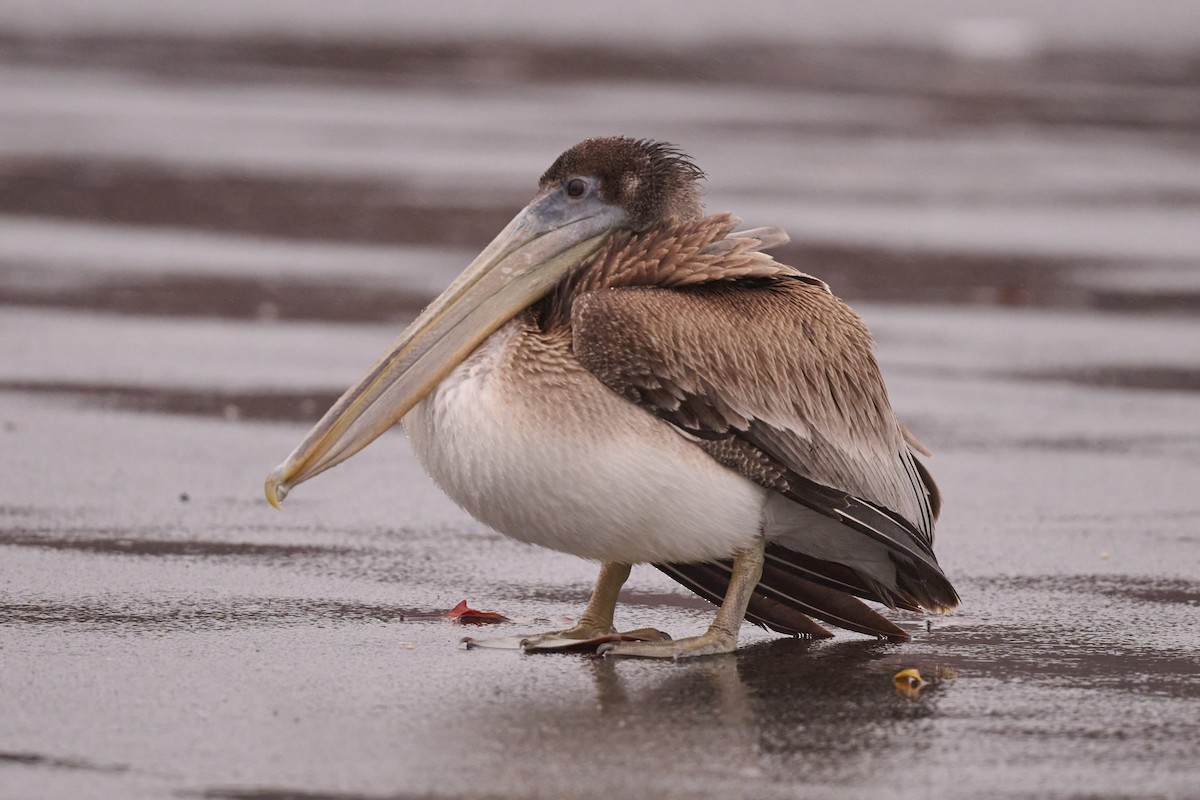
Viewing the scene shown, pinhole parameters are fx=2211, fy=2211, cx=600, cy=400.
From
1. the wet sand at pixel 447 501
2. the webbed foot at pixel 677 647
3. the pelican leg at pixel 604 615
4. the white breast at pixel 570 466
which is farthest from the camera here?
the pelican leg at pixel 604 615

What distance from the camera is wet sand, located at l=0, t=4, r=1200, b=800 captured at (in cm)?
442

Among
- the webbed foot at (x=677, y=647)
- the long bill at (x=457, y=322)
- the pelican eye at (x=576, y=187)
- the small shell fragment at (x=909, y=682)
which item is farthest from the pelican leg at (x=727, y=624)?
the pelican eye at (x=576, y=187)

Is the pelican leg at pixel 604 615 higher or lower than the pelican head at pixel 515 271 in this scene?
lower

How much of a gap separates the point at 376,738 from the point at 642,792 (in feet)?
2.08

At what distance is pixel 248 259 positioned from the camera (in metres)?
11.9

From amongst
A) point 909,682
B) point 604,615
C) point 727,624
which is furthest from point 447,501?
point 909,682

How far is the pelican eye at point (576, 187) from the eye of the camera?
5410mm

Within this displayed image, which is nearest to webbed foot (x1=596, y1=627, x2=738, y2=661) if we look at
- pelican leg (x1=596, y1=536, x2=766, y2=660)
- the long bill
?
pelican leg (x1=596, y1=536, x2=766, y2=660)

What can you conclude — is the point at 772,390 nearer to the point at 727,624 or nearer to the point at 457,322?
the point at 727,624

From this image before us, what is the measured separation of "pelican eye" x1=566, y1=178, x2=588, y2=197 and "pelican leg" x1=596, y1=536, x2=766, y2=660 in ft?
3.16

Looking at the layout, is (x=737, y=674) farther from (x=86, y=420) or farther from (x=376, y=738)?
(x=86, y=420)

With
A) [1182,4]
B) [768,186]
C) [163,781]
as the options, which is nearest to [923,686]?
[163,781]

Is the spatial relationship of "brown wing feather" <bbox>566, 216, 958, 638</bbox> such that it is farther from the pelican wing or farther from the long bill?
the long bill

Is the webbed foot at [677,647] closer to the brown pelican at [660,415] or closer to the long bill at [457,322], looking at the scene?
the brown pelican at [660,415]
